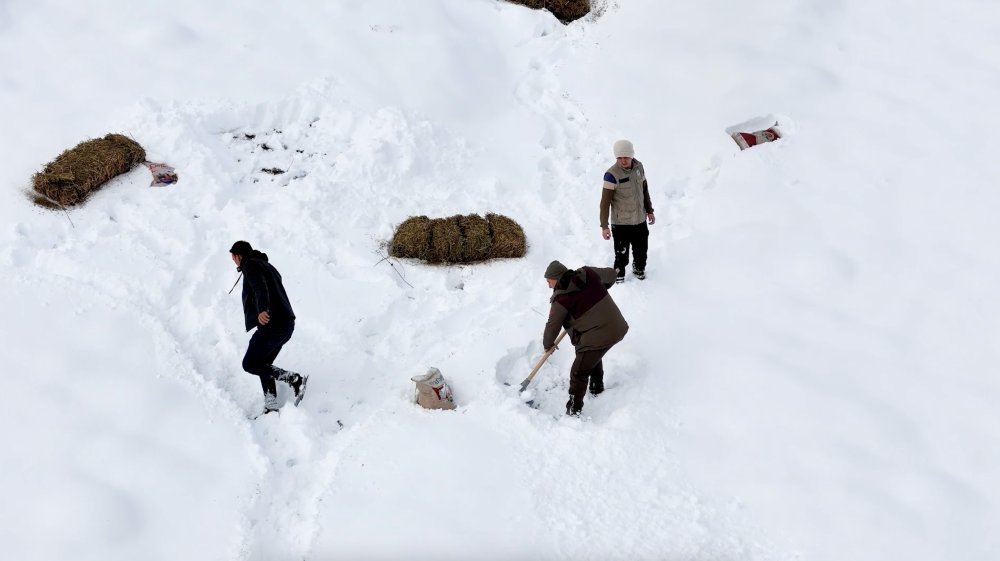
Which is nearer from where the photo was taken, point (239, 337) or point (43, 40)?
point (239, 337)

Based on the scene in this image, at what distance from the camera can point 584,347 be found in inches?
213

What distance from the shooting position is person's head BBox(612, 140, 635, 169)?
619cm

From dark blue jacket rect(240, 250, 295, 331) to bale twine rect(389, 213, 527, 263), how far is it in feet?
6.85

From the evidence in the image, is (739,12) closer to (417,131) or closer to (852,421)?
(417,131)

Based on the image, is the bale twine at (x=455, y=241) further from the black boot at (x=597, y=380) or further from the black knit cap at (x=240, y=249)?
the black knit cap at (x=240, y=249)

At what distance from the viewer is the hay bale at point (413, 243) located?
24.1 feet

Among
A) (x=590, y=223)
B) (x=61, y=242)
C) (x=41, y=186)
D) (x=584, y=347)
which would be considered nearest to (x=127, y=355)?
(x=61, y=242)

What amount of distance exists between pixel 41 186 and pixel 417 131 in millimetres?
4323

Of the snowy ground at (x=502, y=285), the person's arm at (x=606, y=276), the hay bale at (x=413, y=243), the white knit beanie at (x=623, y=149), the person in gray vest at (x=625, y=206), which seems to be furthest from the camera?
the hay bale at (x=413, y=243)

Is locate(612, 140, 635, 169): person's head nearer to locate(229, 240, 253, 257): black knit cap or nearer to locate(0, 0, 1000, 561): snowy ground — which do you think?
locate(0, 0, 1000, 561): snowy ground

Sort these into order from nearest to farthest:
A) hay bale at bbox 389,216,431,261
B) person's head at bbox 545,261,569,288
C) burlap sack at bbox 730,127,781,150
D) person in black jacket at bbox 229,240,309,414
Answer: person's head at bbox 545,261,569,288, person in black jacket at bbox 229,240,309,414, hay bale at bbox 389,216,431,261, burlap sack at bbox 730,127,781,150

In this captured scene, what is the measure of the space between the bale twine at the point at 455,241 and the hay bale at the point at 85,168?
323cm

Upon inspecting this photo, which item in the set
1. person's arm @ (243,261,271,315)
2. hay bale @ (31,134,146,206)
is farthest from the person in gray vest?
hay bale @ (31,134,146,206)

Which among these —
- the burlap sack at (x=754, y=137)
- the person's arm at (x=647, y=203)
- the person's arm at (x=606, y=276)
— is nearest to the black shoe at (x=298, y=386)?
the person's arm at (x=606, y=276)
